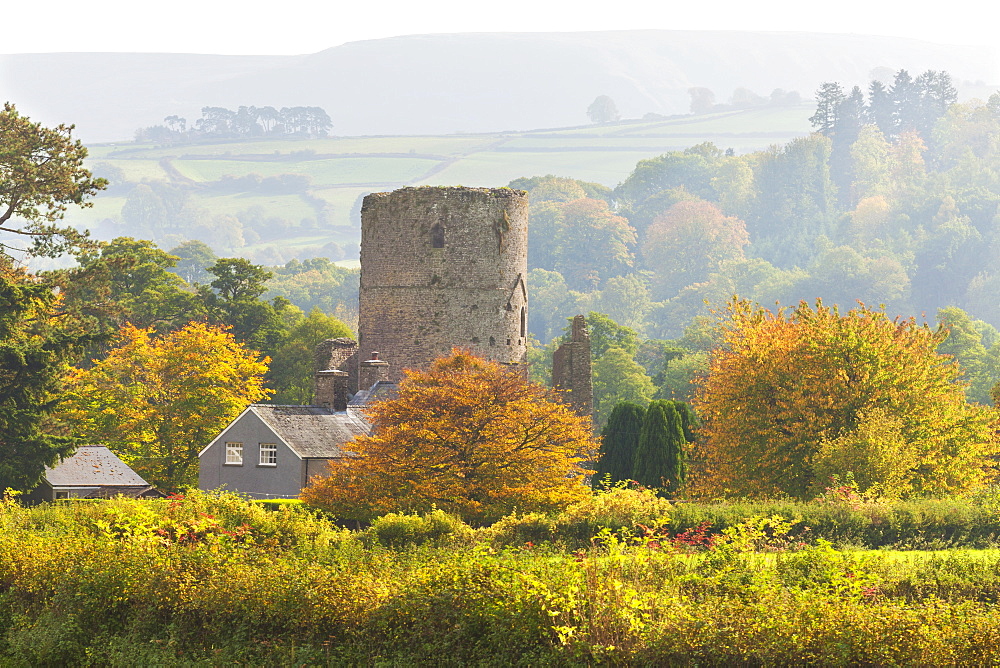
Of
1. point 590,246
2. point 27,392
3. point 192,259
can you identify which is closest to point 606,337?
point 27,392

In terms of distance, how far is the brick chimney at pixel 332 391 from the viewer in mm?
51062

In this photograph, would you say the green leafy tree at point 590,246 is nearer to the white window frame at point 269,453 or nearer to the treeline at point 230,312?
the treeline at point 230,312

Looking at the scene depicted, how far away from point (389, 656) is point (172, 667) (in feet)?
10.5

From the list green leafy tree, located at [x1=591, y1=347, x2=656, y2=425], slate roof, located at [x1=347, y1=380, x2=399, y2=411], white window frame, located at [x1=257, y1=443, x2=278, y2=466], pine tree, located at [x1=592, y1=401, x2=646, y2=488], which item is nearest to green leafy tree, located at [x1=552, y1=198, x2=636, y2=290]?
green leafy tree, located at [x1=591, y1=347, x2=656, y2=425]

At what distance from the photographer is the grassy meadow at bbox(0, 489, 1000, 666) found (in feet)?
56.4

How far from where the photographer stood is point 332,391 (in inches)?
2013

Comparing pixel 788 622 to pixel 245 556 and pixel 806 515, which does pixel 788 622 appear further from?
pixel 806 515

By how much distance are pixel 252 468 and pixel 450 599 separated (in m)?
30.8

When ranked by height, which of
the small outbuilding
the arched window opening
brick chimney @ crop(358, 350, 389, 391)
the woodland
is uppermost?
the arched window opening

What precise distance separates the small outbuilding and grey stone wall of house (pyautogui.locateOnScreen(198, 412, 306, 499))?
7.74 feet

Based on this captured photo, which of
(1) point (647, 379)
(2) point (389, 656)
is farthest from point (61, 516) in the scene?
(1) point (647, 379)

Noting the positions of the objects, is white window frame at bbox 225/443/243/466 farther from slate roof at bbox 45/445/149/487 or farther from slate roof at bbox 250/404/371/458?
slate roof at bbox 45/445/149/487

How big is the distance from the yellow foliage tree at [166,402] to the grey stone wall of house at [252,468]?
5.36m

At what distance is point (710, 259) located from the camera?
18762 cm
